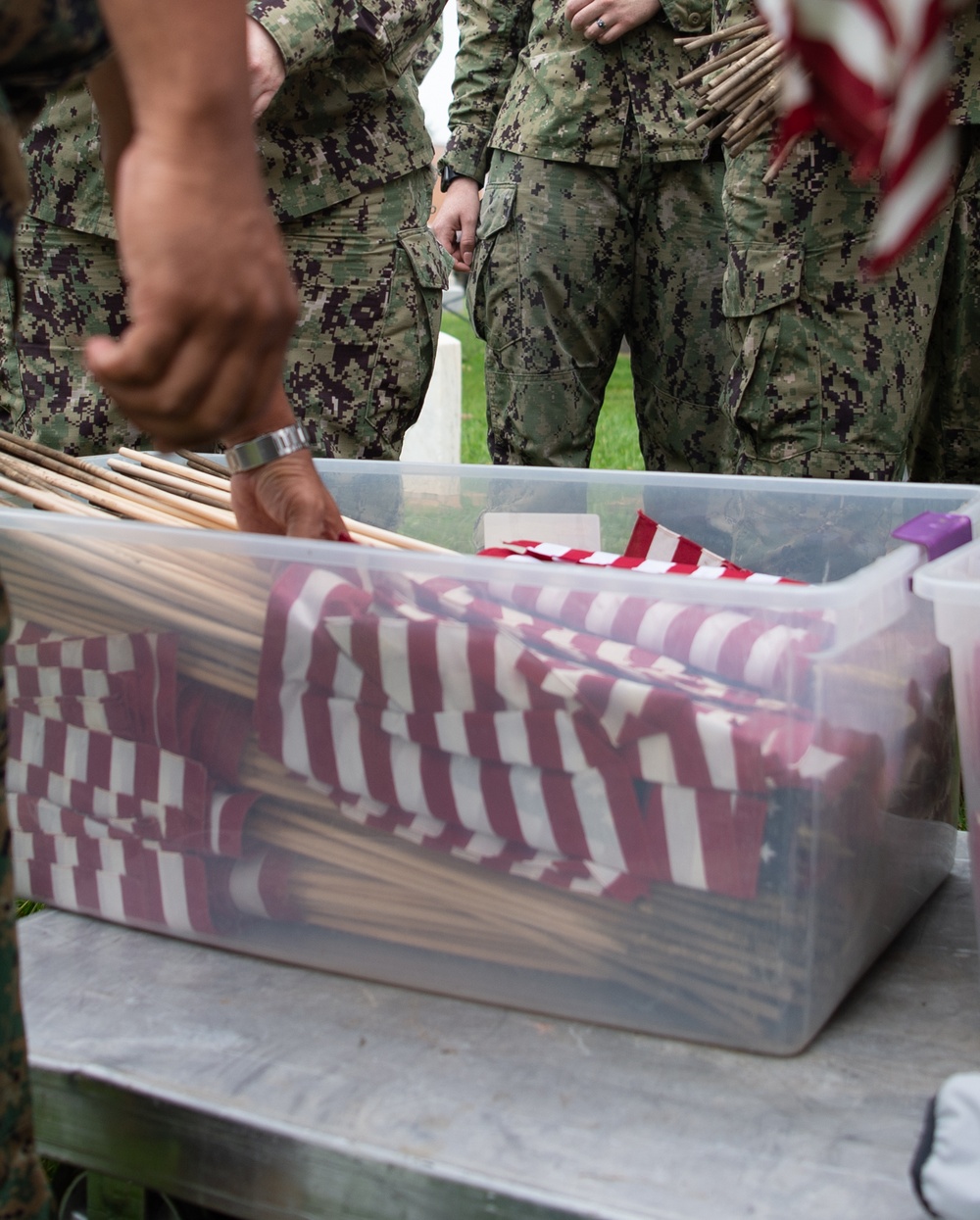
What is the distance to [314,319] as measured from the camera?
1805 mm

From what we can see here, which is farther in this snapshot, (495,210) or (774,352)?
(495,210)

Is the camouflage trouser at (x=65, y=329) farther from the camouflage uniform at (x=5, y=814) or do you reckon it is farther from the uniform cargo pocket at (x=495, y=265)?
the camouflage uniform at (x=5, y=814)

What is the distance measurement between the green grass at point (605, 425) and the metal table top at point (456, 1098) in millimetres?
2928

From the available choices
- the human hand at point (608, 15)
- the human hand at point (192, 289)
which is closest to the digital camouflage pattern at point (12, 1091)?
the human hand at point (192, 289)

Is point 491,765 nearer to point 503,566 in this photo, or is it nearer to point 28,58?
point 503,566

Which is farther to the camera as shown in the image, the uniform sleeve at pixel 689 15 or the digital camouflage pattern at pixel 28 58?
the uniform sleeve at pixel 689 15

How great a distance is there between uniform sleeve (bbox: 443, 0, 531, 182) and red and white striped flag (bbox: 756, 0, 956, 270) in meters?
2.12

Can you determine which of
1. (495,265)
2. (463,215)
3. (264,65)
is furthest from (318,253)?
(463,215)

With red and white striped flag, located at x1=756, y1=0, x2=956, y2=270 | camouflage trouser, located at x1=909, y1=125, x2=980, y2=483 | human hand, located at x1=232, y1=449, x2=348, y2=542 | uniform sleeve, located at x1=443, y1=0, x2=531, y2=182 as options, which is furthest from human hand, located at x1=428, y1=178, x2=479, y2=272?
red and white striped flag, located at x1=756, y1=0, x2=956, y2=270

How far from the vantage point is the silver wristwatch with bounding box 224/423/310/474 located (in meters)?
1.07

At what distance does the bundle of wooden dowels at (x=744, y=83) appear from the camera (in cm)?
170

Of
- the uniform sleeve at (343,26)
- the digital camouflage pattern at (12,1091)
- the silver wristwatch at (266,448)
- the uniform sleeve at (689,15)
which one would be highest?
the uniform sleeve at (689,15)

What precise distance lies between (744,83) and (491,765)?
1.21 m

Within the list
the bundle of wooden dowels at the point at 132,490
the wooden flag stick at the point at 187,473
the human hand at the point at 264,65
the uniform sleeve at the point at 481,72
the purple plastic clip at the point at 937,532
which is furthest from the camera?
the uniform sleeve at the point at 481,72
